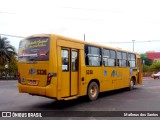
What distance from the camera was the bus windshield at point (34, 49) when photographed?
33.5ft

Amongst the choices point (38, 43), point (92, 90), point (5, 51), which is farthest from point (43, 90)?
point (5, 51)

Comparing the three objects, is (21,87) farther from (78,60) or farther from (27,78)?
(78,60)

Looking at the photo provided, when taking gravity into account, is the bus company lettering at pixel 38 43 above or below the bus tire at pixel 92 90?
above

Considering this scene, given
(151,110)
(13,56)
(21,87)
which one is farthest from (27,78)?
(13,56)

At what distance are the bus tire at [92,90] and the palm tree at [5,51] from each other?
33.4 m

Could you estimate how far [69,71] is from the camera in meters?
10.8

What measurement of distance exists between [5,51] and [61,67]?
35.4 metres

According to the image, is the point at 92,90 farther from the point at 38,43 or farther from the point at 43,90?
the point at 38,43

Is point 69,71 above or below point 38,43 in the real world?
below

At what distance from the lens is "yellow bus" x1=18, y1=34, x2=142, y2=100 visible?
994 centimetres

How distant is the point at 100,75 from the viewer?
13297mm

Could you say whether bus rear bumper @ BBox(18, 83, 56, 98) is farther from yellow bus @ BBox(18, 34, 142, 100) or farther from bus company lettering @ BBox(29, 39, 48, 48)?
bus company lettering @ BBox(29, 39, 48, 48)

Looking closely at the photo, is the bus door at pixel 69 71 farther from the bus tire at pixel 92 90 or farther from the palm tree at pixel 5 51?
the palm tree at pixel 5 51

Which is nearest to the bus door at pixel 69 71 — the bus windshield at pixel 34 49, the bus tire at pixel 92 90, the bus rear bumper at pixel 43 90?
the bus rear bumper at pixel 43 90
